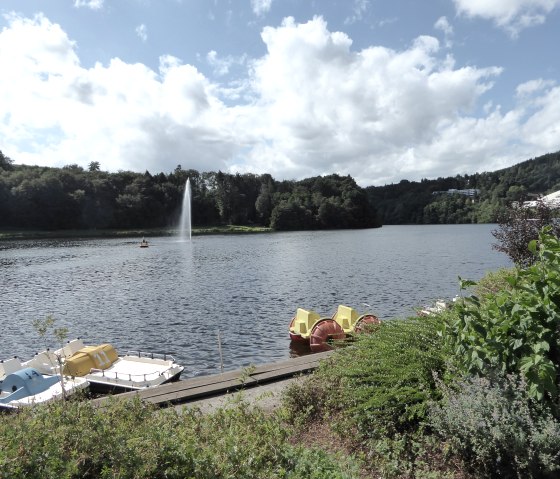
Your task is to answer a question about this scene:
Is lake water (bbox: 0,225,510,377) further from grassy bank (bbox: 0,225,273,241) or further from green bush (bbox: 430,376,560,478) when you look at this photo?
grassy bank (bbox: 0,225,273,241)

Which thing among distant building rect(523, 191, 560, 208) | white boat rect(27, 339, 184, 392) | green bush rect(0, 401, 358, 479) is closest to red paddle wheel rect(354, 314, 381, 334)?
green bush rect(0, 401, 358, 479)

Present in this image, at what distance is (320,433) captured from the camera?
5992 millimetres

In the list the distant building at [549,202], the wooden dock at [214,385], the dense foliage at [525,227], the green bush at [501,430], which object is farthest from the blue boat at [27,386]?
the distant building at [549,202]

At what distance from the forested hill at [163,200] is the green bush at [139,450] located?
119665mm

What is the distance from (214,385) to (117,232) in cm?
11312

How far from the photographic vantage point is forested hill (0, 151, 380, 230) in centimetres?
10988

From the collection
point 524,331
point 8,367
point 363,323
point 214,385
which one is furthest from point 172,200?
point 524,331

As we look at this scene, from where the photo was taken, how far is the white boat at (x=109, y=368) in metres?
14.3

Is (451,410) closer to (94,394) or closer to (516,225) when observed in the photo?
(94,394)

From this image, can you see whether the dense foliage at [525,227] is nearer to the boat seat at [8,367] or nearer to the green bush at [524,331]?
the green bush at [524,331]

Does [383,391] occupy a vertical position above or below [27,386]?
above

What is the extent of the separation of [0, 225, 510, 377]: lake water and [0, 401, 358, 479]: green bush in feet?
43.7

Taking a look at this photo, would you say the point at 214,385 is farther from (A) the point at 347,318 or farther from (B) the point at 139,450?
(A) the point at 347,318

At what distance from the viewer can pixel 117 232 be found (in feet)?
373
